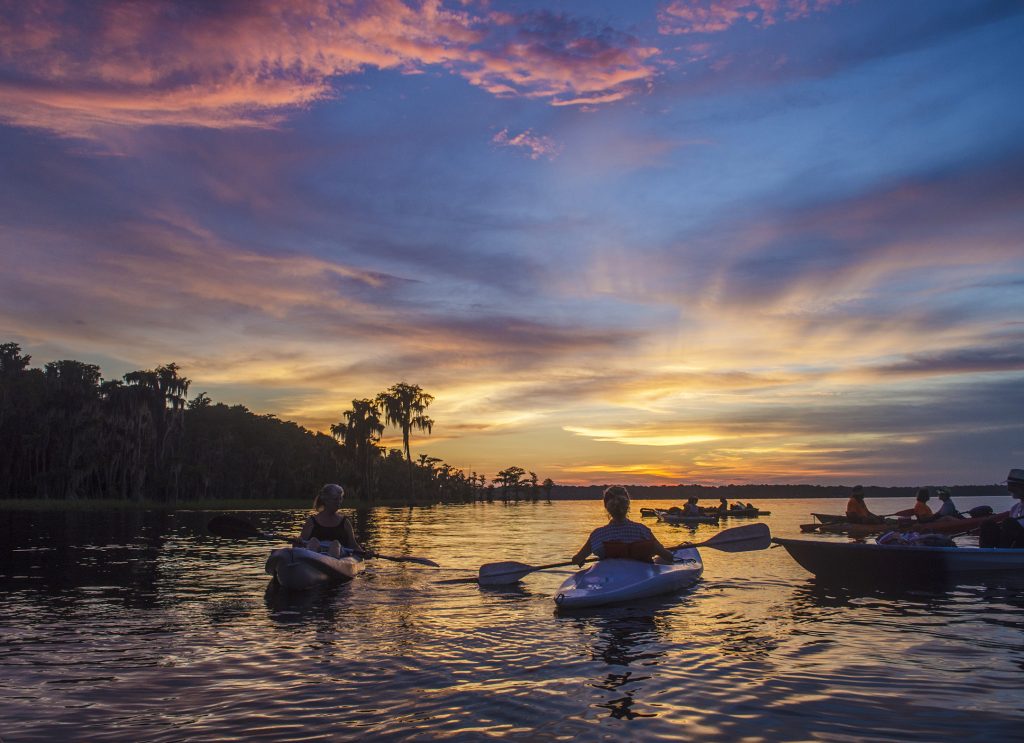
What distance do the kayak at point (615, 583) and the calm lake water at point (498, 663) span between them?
0.26m

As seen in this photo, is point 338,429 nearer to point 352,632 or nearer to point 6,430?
point 6,430

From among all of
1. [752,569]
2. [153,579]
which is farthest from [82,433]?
[752,569]

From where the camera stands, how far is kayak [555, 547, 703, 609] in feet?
37.0

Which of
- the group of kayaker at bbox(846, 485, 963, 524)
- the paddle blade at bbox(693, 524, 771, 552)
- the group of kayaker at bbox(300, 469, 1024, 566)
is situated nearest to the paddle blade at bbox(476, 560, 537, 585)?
the group of kayaker at bbox(300, 469, 1024, 566)

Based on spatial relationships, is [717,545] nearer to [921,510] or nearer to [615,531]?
[615,531]

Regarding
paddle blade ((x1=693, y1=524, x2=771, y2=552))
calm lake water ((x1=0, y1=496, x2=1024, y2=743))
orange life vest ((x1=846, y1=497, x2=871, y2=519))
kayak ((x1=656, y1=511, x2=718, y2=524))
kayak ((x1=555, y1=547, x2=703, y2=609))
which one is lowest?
kayak ((x1=656, y1=511, x2=718, y2=524))

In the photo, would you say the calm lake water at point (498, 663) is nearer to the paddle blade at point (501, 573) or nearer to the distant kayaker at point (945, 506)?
the paddle blade at point (501, 573)

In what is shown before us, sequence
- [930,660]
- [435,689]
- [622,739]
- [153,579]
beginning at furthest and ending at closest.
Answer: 1. [153,579]
2. [930,660]
3. [435,689]
4. [622,739]

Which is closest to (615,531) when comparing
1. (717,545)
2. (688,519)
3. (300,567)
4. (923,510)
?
(717,545)

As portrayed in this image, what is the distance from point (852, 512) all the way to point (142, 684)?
23091 millimetres

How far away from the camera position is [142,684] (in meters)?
6.91

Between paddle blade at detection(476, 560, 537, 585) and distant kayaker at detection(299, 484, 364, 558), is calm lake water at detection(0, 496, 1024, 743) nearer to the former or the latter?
paddle blade at detection(476, 560, 537, 585)

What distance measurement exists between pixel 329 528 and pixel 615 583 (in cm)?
643

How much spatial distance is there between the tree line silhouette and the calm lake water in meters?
58.0
